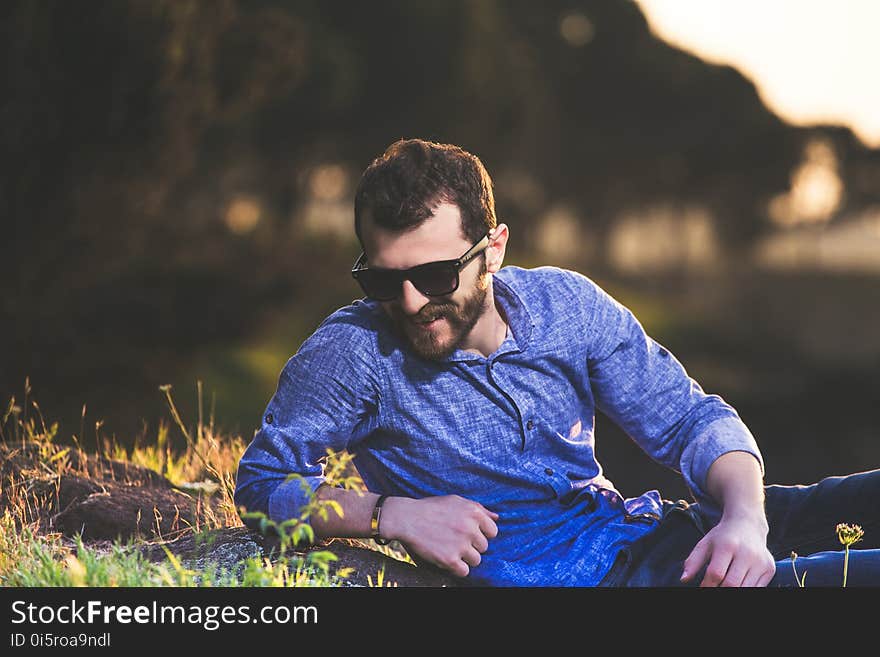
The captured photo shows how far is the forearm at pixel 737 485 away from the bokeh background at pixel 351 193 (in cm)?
65

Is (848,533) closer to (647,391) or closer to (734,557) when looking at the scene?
(734,557)

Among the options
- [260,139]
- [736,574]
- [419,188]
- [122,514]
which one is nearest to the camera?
[736,574]

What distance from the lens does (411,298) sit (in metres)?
3.45

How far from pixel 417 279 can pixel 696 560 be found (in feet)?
3.87

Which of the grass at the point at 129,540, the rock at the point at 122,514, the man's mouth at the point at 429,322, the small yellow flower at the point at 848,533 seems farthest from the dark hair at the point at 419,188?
the rock at the point at 122,514

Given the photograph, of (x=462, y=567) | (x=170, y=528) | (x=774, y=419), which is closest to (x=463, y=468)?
(x=462, y=567)

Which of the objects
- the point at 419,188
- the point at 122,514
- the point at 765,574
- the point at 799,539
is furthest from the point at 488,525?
the point at 122,514

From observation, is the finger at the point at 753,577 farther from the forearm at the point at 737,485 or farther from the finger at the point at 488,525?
the finger at the point at 488,525

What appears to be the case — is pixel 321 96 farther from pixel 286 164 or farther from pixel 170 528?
pixel 170 528

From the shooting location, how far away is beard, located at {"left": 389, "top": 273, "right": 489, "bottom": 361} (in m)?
3.52

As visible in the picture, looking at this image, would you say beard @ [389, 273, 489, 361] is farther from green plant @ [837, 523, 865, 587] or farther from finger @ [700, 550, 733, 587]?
green plant @ [837, 523, 865, 587]

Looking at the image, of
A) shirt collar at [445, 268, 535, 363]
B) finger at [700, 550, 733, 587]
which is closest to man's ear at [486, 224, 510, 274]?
shirt collar at [445, 268, 535, 363]

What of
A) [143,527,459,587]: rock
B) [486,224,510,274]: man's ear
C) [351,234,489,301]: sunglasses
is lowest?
[143,527,459,587]: rock

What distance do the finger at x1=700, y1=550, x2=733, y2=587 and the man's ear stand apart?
1.12m
